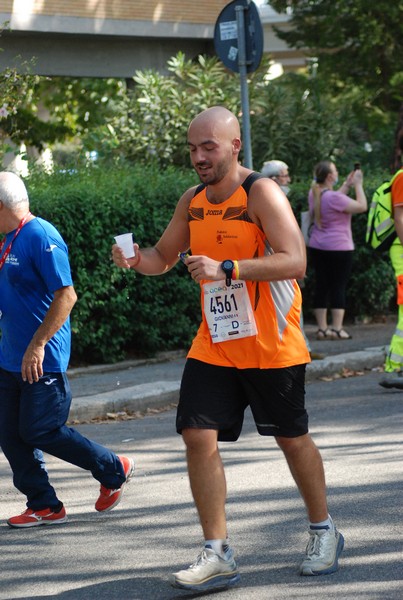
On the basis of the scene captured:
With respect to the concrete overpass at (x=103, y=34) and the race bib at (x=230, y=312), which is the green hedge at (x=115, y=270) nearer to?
the race bib at (x=230, y=312)

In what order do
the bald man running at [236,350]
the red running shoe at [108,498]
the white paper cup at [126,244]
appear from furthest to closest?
1. the red running shoe at [108,498]
2. the white paper cup at [126,244]
3. the bald man running at [236,350]

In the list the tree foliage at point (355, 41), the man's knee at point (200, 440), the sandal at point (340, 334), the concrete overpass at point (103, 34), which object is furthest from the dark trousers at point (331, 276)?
the tree foliage at point (355, 41)

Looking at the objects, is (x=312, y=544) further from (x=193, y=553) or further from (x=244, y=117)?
(x=244, y=117)

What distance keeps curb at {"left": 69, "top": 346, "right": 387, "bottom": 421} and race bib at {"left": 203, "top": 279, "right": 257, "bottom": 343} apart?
5.14m

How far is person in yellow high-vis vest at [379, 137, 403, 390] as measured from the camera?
376 inches

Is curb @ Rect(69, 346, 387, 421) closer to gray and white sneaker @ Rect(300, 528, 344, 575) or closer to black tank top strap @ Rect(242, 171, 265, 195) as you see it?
gray and white sneaker @ Rect(300, 528, 344, 575)

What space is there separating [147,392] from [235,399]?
5.71m

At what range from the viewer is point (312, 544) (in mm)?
5406

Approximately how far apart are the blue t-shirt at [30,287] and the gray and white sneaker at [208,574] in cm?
166

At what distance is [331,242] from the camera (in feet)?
48.4

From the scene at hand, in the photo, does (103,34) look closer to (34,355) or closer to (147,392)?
(147,392)

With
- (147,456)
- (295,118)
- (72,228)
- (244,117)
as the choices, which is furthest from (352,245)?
(147,456)

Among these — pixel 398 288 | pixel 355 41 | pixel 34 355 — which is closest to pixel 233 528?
pixel 34 355

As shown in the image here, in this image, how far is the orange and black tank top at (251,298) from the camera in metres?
5.30
